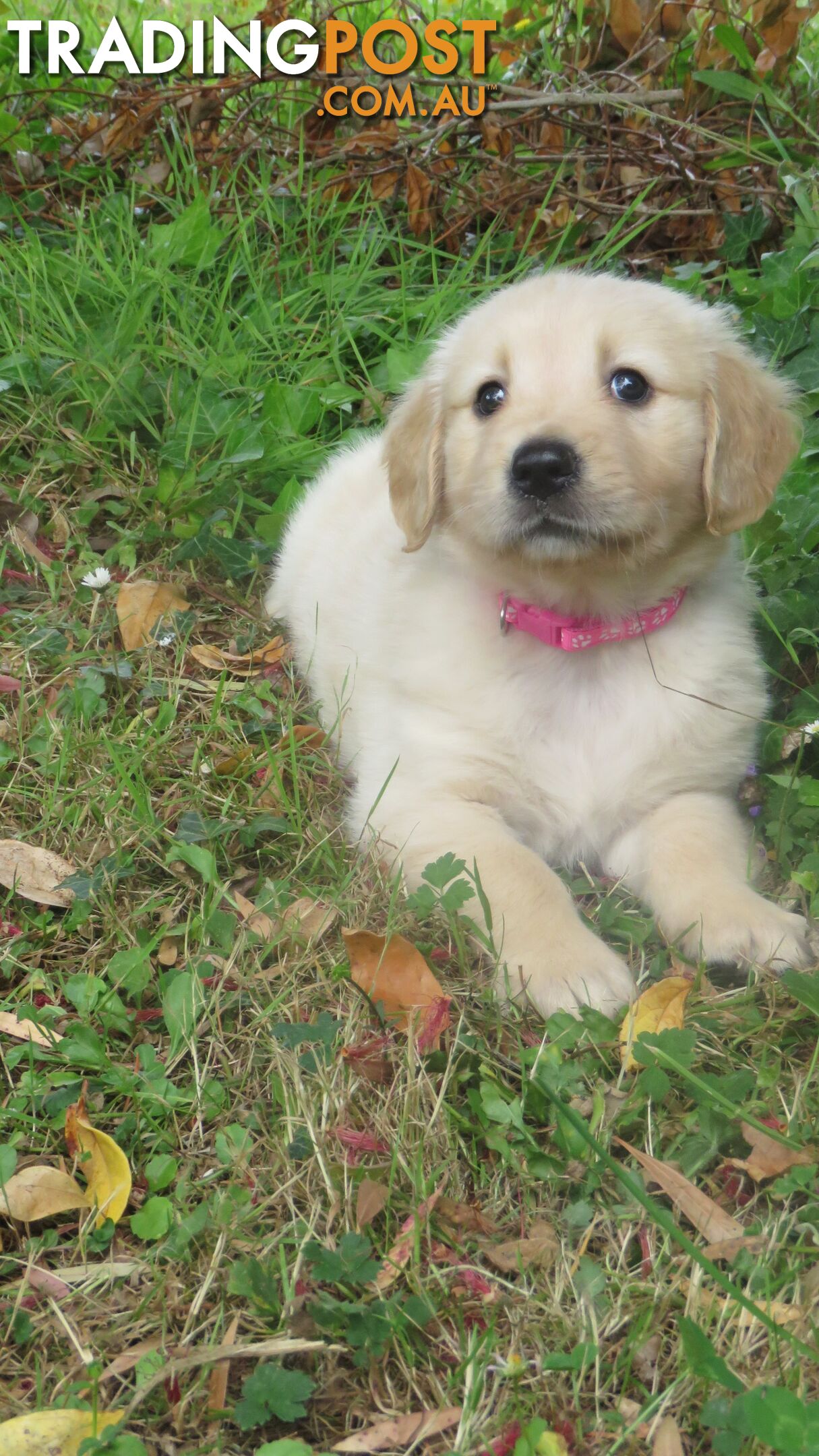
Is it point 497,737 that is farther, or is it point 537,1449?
point 497,737

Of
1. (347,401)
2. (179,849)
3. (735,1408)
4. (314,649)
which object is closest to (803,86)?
(347,401)

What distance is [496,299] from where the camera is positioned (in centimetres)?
254

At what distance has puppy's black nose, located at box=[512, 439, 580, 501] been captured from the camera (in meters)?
2.16

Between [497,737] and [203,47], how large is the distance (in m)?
3.38

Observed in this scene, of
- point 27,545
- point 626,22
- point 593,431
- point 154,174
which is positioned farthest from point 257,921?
point 626,22

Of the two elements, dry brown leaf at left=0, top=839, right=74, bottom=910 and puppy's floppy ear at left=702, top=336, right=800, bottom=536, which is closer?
dry brown leaf at left=0, top=839, right=74, bottom=910

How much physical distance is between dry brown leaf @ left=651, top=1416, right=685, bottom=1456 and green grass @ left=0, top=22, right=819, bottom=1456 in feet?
0.05

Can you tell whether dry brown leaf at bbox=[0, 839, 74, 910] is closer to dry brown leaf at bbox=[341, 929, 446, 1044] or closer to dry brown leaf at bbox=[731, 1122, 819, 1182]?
dry brown leaf at bbox=[341, 929, 446, 1044]

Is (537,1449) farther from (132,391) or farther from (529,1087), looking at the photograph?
(132,391)

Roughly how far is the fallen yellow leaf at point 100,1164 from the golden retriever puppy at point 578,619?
68cm

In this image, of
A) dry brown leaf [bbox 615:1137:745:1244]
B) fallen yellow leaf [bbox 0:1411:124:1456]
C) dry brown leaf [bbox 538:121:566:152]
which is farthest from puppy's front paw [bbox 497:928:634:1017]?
dry brown leaf [bbox 538:121:566:152]

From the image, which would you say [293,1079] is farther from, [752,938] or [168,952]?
[752,938]

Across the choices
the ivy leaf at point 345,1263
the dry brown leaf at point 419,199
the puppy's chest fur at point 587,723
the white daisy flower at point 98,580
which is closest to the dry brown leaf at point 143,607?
the white daisy flower at point 98,580

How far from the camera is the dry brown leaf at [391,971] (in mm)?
2033
